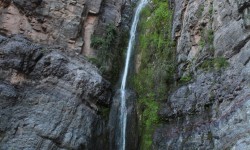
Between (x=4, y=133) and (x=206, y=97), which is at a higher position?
(x=206, y=97)

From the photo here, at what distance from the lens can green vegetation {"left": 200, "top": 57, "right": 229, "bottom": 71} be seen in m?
12.9

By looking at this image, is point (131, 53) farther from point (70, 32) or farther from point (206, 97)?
point (206, 97)

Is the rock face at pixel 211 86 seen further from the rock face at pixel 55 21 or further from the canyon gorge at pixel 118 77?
the rock face at pixel 55 21

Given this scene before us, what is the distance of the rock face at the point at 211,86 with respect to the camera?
10.9 meters

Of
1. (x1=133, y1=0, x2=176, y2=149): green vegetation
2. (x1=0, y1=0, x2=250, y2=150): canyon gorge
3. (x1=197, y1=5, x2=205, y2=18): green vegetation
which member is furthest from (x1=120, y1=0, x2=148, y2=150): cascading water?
(x1=197, y1=5, x2=205, y2=18): green vegetation

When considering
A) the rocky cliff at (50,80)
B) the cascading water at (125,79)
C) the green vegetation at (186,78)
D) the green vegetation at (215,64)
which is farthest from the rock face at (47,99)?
the green vegetation at (215,64)

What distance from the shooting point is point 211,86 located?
42.8 ft

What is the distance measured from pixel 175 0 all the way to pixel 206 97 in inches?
361

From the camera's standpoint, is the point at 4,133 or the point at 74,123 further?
the point at 74,123

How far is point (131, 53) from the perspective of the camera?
19.9 metres

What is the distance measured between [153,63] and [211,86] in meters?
5.82

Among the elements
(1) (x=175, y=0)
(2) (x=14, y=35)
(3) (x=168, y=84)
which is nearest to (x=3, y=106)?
(2) (x=14, y=35)

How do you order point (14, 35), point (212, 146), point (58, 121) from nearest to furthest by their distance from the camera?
point (212, 146)
point (58, 121)
point (14, 35)

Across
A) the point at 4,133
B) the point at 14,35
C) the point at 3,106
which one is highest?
the point at 14,35
